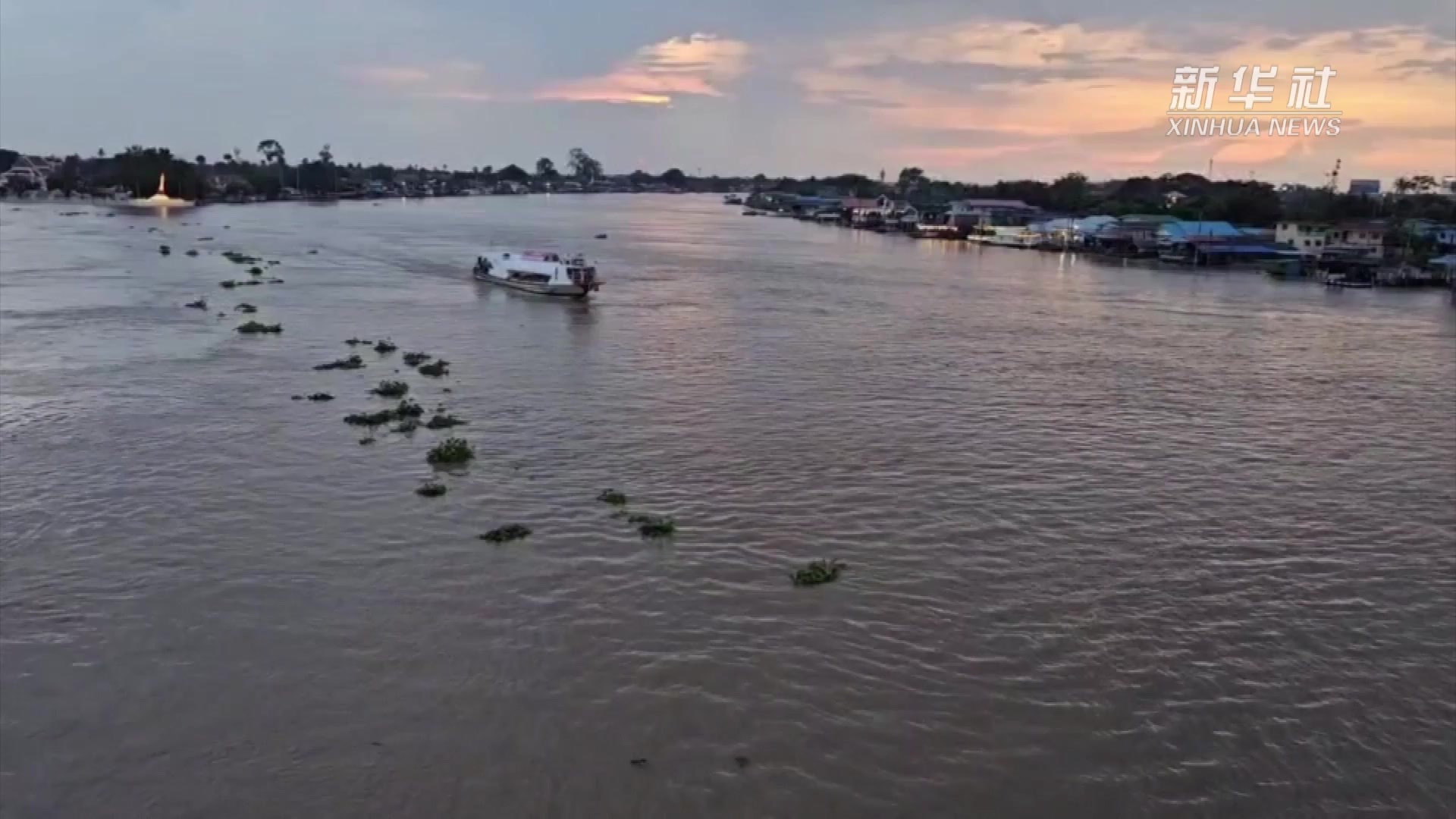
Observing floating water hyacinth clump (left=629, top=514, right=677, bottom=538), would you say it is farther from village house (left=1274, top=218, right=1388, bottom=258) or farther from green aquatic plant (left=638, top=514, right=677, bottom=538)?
village house (left=1274, top=218, right=1388, bottom=258)

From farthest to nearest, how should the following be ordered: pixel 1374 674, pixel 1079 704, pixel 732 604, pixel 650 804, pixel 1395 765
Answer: pixel 732 604 → pixel 1374 674 → pixel 1079 704 → pixel 1395 765 → pixel 650 804

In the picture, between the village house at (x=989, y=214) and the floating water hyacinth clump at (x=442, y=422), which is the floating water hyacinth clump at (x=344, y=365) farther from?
the village house at (x=989, y=214)

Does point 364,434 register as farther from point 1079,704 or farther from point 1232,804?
point 1232,804

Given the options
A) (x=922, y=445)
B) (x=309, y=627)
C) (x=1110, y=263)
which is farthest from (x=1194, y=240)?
(x=309, y=627)

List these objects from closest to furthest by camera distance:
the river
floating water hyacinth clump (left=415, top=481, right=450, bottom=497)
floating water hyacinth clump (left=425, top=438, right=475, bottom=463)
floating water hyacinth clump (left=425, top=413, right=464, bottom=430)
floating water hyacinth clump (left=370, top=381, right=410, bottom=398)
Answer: the river → floating water hyacinth clump (left=415, top=481, right=450, bottom=497) → floating water hyacinth clump (left=425, top=438, right=475, bottom=463) → floating water hyacinth clump (left=425, top=413, right=464, bottom=430) → floating water hyacinth clump (left=370, top=381, right=410, bottom=398)

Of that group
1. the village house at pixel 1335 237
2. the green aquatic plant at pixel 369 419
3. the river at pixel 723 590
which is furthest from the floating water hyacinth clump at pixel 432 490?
the village house at pixel 1335 237

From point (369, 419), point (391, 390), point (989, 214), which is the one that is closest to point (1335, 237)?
point (989, 214)

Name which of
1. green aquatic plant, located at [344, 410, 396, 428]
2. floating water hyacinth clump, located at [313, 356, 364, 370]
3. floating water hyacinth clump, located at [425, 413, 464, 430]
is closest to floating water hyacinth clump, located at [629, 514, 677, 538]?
floating water hyacinth clump, located at [425, 413, 464, 430]
